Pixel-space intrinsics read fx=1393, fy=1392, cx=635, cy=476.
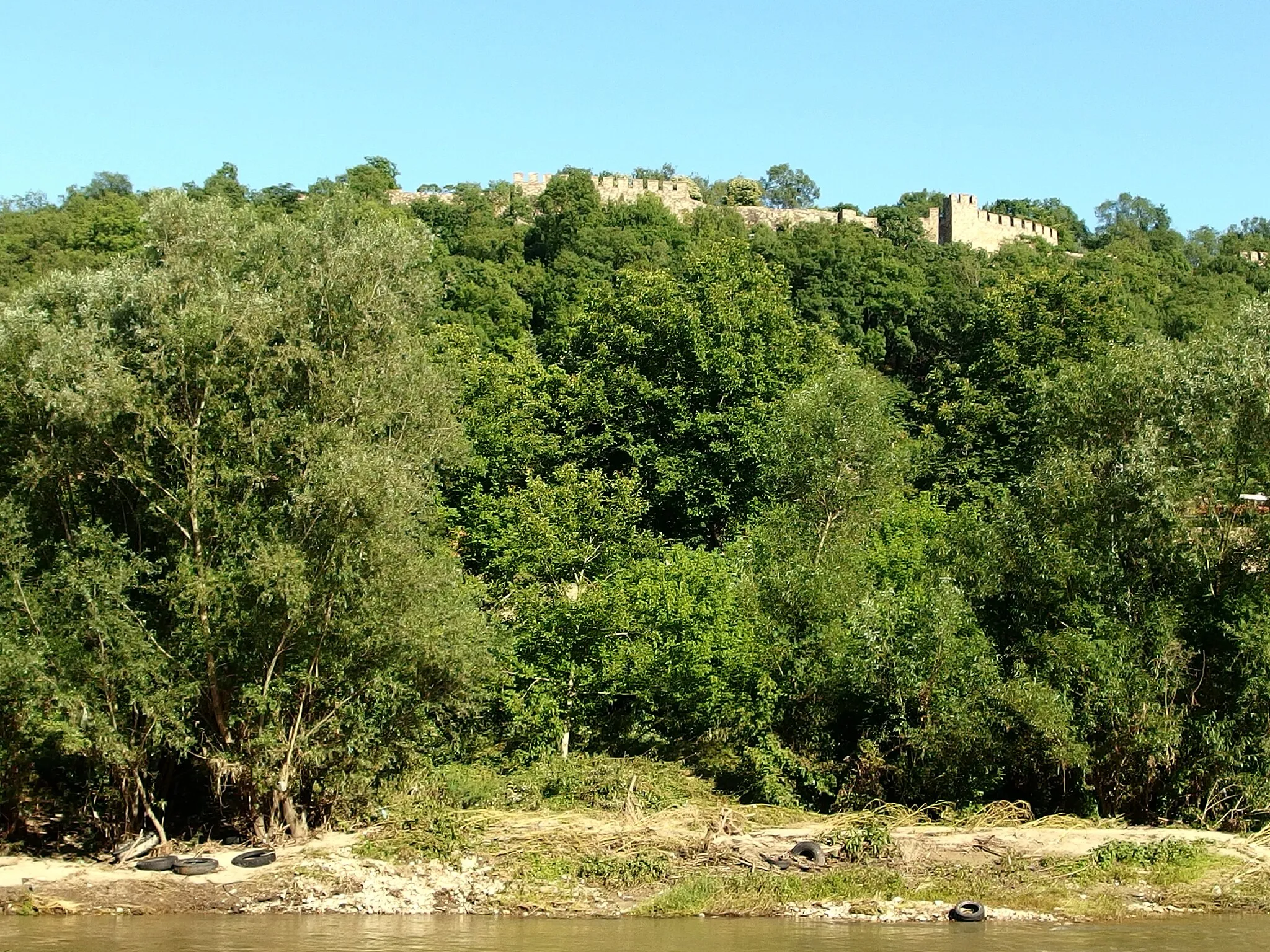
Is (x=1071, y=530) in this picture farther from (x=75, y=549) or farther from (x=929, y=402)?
(x=929, y=402)

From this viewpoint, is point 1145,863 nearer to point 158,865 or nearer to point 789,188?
point 158,865

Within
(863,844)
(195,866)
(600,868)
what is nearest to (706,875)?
(600,868)

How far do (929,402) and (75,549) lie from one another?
109ft

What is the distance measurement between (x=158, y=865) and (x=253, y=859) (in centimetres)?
139

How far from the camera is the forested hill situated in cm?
2120

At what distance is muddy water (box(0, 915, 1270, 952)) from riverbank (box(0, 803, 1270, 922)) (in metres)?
0.53

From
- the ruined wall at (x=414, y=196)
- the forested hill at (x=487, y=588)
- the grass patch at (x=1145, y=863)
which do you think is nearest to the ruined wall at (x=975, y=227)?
the ruined wall at (x=414, y=196)

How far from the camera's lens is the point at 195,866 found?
67.4 ft

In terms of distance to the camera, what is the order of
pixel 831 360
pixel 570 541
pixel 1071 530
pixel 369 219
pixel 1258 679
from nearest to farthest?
1. pixel 1258 679
2. pixel 1071 530
3. pixel 369 219
4. pixel 570 541
5. pixel 831 360

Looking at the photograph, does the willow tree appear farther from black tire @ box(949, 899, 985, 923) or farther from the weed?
black tire @ box(949, 899, 985, 923)

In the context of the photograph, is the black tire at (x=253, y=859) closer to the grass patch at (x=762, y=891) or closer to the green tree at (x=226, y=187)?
Result: the grass patch at (x=762, y=891)

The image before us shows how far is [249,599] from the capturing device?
21.3 meters

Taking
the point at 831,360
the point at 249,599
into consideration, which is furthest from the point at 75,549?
the point at 831,360

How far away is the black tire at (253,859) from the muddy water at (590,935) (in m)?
1.62
